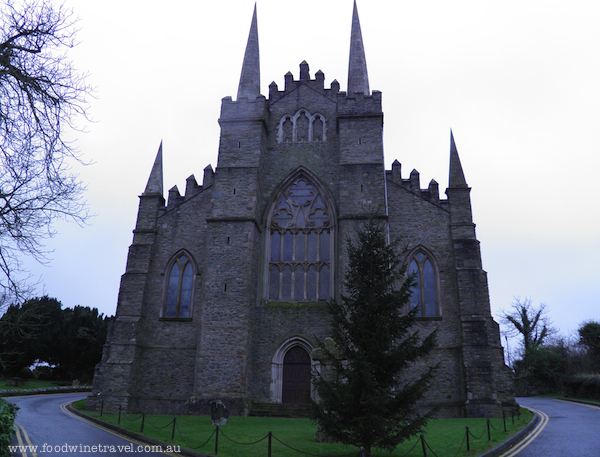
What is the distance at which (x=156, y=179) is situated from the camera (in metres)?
25.1

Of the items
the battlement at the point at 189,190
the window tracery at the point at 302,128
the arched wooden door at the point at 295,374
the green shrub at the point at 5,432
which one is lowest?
the green shrub at the point at 5,432

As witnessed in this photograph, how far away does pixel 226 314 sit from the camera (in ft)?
67.4

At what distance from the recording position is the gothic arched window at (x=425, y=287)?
70.8 ft

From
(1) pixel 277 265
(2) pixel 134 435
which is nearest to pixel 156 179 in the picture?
(1) pixel 277 265

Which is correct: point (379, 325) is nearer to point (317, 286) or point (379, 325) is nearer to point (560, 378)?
point (317, 286)

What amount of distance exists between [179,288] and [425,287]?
11.9m

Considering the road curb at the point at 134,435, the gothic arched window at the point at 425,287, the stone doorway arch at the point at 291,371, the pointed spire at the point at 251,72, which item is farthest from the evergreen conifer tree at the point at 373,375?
the pointed spire at the point at 251,72

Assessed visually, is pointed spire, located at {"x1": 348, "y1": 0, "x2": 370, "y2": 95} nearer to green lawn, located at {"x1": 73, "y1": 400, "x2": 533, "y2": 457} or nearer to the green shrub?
green lawn, located at {"x1": 73, "y1": 400, "x2": 533, "y2": 457}

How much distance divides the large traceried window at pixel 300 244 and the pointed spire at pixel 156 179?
20.7 feet

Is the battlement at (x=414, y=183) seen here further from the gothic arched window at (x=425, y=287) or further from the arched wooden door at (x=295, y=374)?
the arched wooden door at (x=295, y=374)

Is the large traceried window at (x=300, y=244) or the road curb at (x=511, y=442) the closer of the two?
the road curb at (x=511, y=442)

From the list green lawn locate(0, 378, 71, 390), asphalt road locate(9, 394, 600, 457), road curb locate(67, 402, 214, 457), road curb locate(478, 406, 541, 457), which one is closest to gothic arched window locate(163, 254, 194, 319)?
road curb locate(67, 402, 214, 457)

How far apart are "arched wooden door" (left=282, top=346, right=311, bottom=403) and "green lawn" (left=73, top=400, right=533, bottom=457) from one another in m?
2.51

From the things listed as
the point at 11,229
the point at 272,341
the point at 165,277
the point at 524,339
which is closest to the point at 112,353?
the point at 165,277
